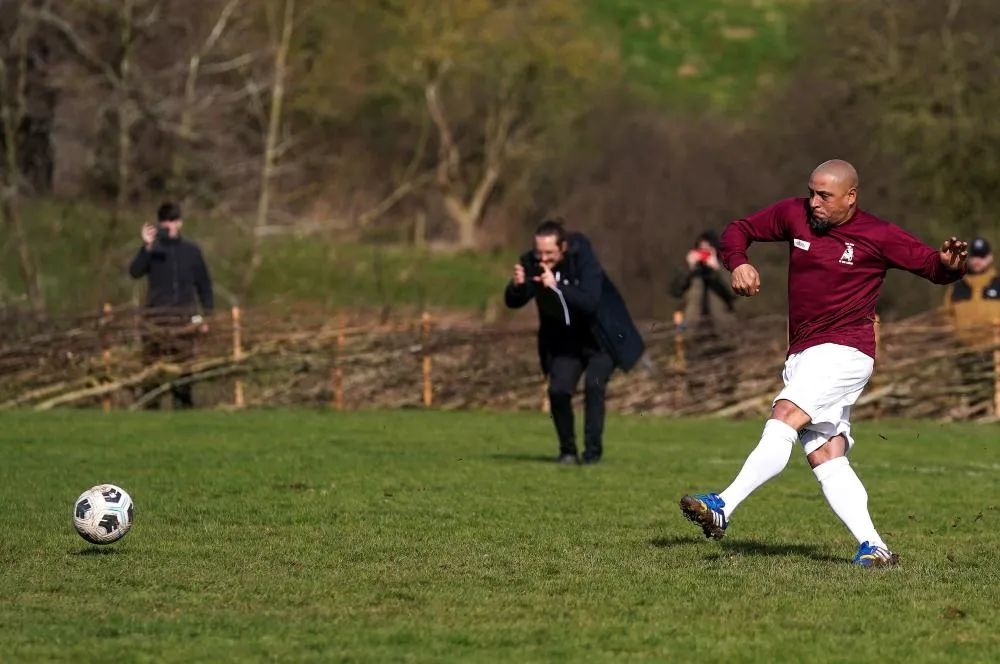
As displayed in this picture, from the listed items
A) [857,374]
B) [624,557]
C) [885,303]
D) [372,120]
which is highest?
[372,120]

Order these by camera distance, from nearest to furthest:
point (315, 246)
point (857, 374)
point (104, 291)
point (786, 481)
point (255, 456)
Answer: point (857, 374) → point (786, 481) → point (255, 456) → point (104, 291) → point (315, 246)

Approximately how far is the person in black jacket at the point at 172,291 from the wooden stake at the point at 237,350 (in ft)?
1.79

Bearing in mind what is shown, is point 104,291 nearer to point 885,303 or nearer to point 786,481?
point 885,303

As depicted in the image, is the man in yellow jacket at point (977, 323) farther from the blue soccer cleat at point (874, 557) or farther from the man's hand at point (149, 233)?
the blue soccer cleat at point (874, 557)

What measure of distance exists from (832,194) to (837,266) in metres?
0.36

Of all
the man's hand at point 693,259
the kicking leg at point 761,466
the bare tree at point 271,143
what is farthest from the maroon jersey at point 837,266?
the bare tree at point 271,143

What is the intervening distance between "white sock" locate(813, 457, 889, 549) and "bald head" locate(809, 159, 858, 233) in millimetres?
1157

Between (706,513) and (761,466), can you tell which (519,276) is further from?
(706,513)

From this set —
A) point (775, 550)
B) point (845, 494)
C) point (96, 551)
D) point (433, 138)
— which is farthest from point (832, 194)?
A: point (433, 138)

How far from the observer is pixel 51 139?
112ft

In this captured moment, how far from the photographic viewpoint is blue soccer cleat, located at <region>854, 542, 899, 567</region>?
8.65m

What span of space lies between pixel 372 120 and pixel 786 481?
129 ft

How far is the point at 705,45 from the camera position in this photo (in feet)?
222

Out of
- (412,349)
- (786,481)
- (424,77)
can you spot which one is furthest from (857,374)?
(424,77)
